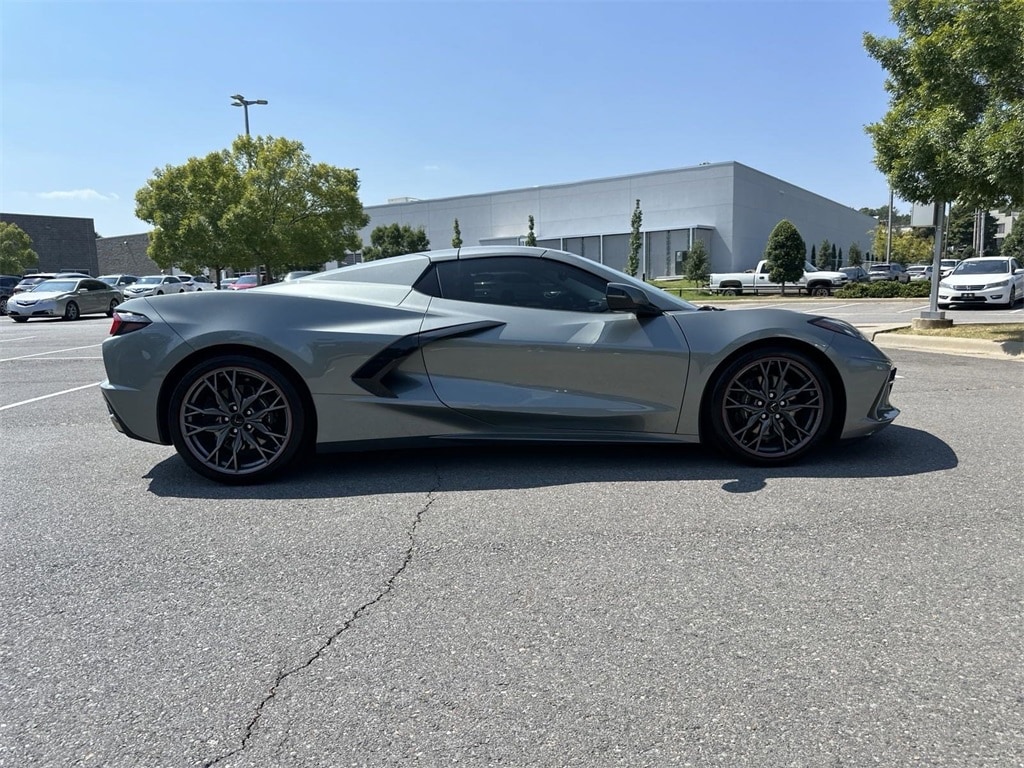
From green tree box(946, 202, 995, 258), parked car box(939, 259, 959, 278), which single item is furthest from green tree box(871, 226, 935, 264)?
parked car box(939, 259, 959, 278)

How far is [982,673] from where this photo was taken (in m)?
2.26

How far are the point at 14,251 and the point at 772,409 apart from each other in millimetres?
69532

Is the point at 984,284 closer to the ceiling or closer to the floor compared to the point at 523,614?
closer to the ceiling

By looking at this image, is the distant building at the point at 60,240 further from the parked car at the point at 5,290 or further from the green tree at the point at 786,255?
the green tree at the point at 786,255

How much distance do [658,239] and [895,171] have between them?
40.9 metres

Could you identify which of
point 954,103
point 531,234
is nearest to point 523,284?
point 954,103

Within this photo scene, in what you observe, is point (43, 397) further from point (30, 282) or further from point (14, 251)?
point (14, 251)

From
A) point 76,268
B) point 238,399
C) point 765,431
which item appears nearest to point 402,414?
point 238,399

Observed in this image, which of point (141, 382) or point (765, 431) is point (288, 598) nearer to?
point (141, 382)

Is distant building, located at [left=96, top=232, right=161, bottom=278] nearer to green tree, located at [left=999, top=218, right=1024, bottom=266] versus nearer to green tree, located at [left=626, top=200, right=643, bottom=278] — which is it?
green tree, located at [left=626, top=200, right=643, bottom=278]

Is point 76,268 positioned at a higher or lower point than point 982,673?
higher

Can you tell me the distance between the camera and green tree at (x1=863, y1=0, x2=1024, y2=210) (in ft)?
32.2

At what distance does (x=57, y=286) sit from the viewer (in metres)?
25.6

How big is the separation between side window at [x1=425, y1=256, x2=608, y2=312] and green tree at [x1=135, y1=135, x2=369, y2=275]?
2943 cm
